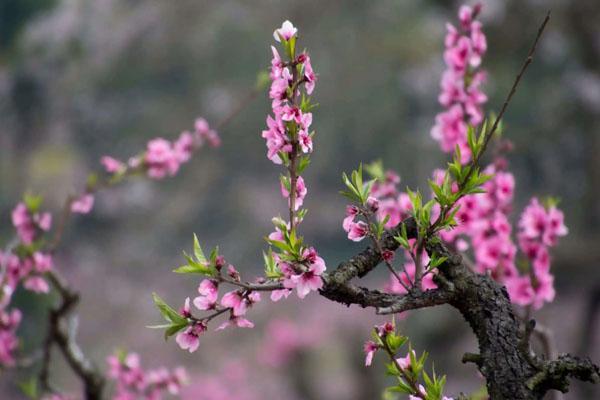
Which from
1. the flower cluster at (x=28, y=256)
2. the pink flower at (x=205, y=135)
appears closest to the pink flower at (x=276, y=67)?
the flower cluster at (x=28, y=256)

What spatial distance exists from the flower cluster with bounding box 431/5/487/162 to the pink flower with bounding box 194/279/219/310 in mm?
863

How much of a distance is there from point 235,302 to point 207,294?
1.8 inches

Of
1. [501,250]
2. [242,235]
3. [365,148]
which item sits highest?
[365,148]

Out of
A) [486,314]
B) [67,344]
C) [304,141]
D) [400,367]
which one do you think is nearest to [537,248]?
[486,314]

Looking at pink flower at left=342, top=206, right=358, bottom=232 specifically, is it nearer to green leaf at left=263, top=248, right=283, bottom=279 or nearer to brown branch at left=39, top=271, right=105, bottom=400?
green leaf at left=263, top=248, right=283, bottom=279

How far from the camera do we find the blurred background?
21.0 ft

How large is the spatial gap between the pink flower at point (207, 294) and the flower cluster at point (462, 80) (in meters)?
0.86

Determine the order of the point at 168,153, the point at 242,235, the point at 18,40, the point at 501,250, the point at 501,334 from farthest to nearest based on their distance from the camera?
the point at 242,235, the point at 18,40, the point at 168,153, the point at 501,250, the point at 501,334

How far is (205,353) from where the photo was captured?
7.26 meters

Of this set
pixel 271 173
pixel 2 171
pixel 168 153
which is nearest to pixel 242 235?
pixel 271 173

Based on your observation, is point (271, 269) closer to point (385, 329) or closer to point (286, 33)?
point (385, 329)

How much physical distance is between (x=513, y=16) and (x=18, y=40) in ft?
17.7

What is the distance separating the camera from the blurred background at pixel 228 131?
641 cm

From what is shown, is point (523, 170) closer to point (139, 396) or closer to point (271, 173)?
point (271, 173)
